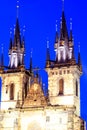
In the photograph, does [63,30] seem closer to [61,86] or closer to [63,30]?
[63,30]

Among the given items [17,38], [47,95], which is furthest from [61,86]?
[17,38]

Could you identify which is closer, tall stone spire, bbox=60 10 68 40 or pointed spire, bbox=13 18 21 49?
tall stone spire, bbox=60 10 68 40

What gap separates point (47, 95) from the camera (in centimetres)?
5744

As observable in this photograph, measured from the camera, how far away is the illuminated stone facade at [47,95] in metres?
56.0

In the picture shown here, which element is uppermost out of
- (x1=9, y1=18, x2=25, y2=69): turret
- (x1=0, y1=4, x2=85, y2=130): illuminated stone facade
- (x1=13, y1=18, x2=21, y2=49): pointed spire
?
(x1=13, y1=18, x2=21, y2=49): pointed spire

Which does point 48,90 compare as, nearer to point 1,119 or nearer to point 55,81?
point 55,81

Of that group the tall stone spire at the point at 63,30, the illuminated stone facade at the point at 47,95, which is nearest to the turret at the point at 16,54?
the illuminated stone facade at the point at 47,95

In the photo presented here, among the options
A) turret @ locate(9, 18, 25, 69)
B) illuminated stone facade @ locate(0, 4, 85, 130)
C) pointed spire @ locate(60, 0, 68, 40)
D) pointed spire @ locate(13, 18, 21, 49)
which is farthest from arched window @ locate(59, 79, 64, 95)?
pointed spire @ locate(13, 18, 21, 49)

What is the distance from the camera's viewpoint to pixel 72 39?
195ft

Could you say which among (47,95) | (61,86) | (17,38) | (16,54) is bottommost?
(47,95)

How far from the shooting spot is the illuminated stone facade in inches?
2205

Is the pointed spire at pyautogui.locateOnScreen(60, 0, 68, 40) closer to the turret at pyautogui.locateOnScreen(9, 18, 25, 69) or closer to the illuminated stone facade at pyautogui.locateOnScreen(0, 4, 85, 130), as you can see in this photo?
the illuminated stone facade at pyautogui.locateOnScreen(0, 4, 85, 130)

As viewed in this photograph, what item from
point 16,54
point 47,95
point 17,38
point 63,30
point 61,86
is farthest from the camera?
point 17,38

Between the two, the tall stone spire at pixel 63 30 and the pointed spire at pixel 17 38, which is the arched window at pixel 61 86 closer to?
the tall stone spire at pixel 63 30
